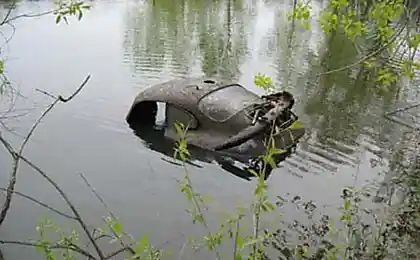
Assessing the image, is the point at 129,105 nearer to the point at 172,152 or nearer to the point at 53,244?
the point at 172,152

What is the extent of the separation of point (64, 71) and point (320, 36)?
7.73 metres

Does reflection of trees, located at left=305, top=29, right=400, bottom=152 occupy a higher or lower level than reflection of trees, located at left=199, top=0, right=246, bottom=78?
lower

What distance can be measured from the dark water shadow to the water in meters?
0.14

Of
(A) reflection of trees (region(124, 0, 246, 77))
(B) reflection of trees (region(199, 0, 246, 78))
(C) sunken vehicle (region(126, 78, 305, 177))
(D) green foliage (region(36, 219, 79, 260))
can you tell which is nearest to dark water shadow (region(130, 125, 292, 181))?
(C) sunken vehicle (region(126, 78, 305, 177))

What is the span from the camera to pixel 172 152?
7.71 metres

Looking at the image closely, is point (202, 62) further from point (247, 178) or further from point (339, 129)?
point (247, 178)

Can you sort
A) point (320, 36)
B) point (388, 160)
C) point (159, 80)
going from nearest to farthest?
point (388, 160) < point (159, 80) < point (320, 36)

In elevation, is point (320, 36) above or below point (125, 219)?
above

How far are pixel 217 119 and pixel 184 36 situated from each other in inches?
323

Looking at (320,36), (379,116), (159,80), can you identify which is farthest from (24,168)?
(320,36)

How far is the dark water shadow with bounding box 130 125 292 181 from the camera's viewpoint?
723 centimetres

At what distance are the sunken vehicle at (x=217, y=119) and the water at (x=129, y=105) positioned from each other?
365 mm

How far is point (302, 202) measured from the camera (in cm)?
639

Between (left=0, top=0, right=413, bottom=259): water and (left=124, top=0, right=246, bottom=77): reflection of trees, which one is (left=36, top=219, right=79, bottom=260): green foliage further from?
(left=124, top=0, right=246, bottom=77): reflection of trees
